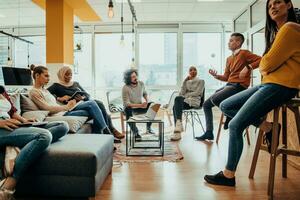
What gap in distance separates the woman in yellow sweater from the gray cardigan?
2.51 metres

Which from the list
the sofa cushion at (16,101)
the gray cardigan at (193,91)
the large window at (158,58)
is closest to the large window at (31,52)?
the large window at (158,58)

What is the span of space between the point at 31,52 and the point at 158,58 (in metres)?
4.01

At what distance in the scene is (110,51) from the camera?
8.80m

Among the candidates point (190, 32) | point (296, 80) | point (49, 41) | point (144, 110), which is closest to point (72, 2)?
point (49, 41)

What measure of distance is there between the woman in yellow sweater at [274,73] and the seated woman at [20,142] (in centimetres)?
140

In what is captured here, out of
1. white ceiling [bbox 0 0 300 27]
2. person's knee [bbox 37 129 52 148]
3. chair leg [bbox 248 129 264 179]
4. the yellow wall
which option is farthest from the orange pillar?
chair leg [bbox 248 129 264 179]

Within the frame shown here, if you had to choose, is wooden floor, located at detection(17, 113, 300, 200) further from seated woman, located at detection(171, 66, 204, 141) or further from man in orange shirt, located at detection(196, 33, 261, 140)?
seated woman, located at detection(171, 66, 204, 141)

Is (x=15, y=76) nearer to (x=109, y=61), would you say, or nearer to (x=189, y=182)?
(x=189, y=182)

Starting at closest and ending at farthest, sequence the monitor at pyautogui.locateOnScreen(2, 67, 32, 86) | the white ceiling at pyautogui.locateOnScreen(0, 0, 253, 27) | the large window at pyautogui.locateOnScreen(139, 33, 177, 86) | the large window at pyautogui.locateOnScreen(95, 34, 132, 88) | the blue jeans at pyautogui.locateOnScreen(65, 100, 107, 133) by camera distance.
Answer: the blue jeans at pyautogui.locateOnScreen(65, 100, 107, 133) → the monitor at pyautogui.locateOnScreen(2, 67, 32, 86) → the white ceiling at pyautogui.locateOnScreen(0, 0, 253, 27) → the large window at pyautogui.locateOnScreen(139, 33, 177, 86) → the large window at pyautogui.locateOnScreen(95, 34, 132, 88)

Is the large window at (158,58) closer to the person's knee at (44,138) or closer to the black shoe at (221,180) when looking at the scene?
the black shoe at (221,180)

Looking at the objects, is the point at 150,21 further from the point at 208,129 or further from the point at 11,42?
the point at 208,129

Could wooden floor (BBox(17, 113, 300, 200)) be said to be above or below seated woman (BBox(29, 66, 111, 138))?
below

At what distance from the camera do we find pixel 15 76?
4500 mm

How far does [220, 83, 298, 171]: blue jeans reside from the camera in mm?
2055
